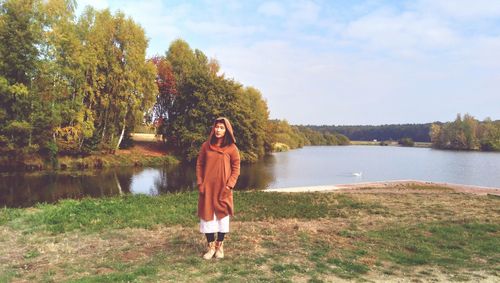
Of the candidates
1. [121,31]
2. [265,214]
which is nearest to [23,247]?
[265,214]

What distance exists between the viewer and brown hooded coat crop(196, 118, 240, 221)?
6.96m

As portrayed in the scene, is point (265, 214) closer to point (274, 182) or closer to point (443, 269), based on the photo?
point (443, 269)

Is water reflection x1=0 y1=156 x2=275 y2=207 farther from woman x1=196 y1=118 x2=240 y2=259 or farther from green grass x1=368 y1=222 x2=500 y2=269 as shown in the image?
green grass x1=368 y1=222 x2=500 y2=269

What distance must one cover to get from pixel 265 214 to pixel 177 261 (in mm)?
5445

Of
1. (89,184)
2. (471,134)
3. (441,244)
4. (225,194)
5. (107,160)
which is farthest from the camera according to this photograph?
(471,134)

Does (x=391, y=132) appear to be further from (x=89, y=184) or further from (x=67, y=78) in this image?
(x=89, y=184)

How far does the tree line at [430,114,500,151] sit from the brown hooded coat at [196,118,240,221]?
104814mm

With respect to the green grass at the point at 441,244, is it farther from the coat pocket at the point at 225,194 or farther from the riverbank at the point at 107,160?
the riverbank at the point at 107,160

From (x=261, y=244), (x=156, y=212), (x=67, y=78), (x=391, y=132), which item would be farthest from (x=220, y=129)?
(x=391, y=132)

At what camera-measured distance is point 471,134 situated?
96.9 m

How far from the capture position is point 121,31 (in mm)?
40000

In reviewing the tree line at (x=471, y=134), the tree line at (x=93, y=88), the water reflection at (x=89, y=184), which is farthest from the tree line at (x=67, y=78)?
the tree line at (x=471, y=134)

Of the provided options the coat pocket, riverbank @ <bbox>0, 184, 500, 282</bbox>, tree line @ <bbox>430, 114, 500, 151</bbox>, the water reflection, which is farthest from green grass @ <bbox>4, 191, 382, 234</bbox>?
tree line @ <bbox>430, 114, 500, 151</bbox>

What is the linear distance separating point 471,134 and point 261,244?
4179 inches
